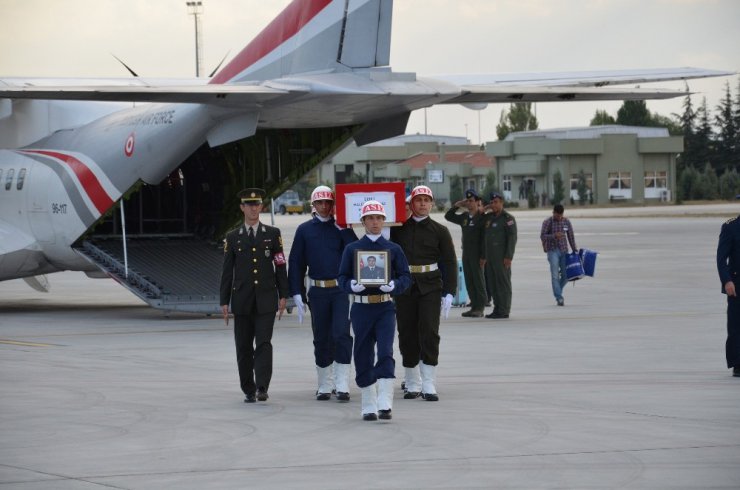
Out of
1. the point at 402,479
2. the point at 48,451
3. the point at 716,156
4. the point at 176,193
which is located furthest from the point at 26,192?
the point at 716,156

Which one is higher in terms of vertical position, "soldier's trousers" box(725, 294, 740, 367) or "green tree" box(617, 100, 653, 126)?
"green tree" box(617, 100, 653, 126)

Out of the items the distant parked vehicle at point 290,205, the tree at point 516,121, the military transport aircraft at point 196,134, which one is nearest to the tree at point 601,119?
the tree at point 516,121

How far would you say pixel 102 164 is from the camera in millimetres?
22234

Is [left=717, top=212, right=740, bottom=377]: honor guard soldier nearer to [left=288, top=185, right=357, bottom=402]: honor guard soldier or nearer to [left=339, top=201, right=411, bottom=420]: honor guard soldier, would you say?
[left=339, top=201, right=411, bottom=420]: honor guard soldier

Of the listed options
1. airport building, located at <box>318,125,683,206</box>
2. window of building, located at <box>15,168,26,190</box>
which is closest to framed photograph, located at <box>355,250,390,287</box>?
window of building, located at <box>15,168,26,190</box>

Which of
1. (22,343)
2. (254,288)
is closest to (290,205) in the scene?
(22,343)

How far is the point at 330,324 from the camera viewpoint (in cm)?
1233

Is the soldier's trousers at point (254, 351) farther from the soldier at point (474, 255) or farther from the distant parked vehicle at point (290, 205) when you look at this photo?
the distant parked vehicle at point (290, 205)

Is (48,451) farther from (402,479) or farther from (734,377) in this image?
(734,377)

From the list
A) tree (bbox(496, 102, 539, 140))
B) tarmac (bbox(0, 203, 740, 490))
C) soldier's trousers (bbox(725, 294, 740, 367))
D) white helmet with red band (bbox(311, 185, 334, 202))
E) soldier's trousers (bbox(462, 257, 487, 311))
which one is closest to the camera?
tarmac (bbox(0, 203, 740, 490))

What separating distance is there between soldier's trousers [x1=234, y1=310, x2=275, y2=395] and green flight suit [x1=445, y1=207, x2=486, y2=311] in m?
8.83

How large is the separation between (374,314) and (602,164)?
3954 inches

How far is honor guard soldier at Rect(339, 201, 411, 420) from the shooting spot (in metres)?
11.2

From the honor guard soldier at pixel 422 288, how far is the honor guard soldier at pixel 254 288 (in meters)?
1.19
